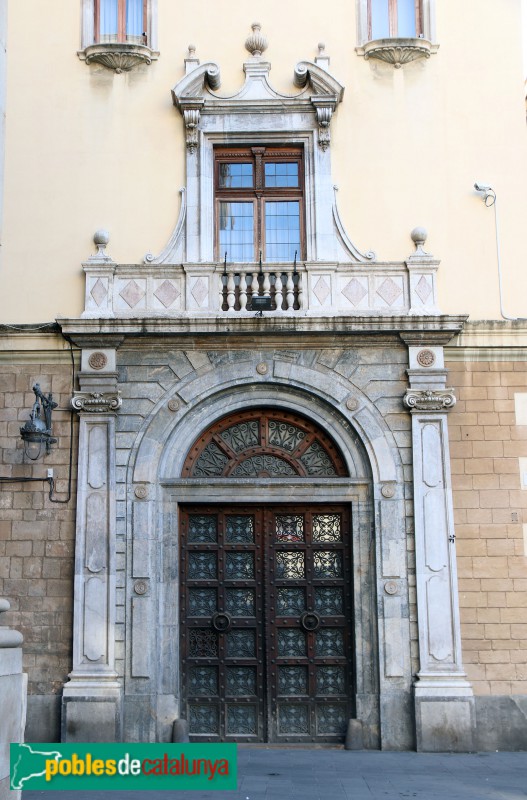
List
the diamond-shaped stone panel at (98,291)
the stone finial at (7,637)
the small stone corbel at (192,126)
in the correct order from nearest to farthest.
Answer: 1. the stone finial at (7,637)
2. the diamond-shaped stone panel at (98,291)
3. the small stone corbel at (192,126)

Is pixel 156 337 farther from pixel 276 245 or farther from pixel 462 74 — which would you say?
pixel 462 74

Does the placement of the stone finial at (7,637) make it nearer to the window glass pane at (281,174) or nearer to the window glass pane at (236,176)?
the window glass pane at (236,176)

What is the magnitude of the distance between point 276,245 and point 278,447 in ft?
9.15

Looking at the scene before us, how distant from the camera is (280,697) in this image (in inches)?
517

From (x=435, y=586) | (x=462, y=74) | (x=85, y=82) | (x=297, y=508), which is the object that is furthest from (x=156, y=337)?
(x=462, y=74)

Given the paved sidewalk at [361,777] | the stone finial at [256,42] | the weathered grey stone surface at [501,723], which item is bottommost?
the paved sidewalk at [361,777]

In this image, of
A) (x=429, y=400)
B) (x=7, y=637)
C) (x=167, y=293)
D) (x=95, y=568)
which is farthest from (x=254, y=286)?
(x=7, y=637)

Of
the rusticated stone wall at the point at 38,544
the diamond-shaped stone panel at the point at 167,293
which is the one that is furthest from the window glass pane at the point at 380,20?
the rusticated stone wall at the point at 38,544

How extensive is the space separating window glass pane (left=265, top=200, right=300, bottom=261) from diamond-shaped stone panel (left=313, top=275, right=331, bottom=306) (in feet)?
2.15

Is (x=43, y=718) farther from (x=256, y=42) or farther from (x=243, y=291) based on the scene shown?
(x=256, y=42)

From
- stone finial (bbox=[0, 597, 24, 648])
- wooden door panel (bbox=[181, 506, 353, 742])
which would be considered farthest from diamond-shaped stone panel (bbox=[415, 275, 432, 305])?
stone finial (bbox=[0, 597, 24, 648])

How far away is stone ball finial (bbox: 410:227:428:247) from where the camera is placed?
1381 cm
